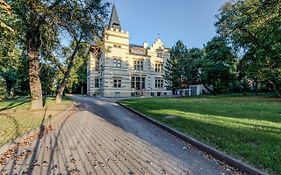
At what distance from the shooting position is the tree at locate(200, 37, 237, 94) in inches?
1585

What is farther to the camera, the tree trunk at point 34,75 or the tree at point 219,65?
the tree at point 219,65

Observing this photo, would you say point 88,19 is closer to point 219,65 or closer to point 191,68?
point 219,65

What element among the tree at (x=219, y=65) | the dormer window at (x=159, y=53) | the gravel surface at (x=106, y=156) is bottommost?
the gravel surface at (x=106, y=156)

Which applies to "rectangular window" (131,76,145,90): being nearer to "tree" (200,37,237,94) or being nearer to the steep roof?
the steep roof

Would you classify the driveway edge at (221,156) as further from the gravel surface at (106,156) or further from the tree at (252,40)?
the tree at (252,40)

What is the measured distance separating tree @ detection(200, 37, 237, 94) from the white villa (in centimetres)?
1423

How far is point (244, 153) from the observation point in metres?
6.11

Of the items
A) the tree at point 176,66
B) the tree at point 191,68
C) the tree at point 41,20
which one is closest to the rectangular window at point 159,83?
the tree at point 176,66

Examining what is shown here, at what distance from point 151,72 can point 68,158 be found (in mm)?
48528

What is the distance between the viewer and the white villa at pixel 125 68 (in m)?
47.7

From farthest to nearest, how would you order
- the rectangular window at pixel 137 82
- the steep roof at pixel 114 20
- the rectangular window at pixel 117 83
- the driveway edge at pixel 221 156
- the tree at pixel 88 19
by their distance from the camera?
the rectangular window at pixel 137 82 < the steep roof at pixel 114 20 < the rectangular window at pixel 117 83 < the tree at pixel 88 19 < the driveway edge at pixel 221 156

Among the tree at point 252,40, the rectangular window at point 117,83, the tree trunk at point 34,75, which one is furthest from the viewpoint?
the rectangular window at point 117,83

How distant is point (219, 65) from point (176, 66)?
42.7 feet

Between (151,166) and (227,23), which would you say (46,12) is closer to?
(151,166)
